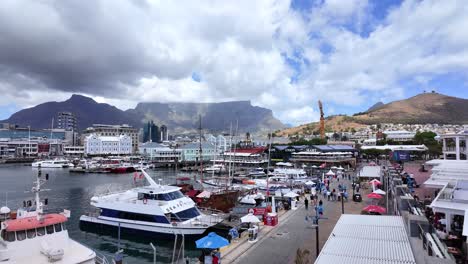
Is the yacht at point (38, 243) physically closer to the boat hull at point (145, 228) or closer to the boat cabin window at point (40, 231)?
the boat cabin window at point (40, 231)

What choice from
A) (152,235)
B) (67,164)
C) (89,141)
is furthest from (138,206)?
(89,141)

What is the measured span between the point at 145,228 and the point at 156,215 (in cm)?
157

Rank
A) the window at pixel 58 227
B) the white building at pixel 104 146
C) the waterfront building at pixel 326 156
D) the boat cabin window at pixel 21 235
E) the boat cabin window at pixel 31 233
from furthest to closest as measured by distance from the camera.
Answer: the white building at pixel 104 146
the waterfront building at pixel 326 156
the window at pixel 58 227
the boat cabin window at pixel 31 233
the boat cabin window at pixel 21 235

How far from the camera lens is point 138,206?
24.1 meters

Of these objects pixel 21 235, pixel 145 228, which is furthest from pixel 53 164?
pixel 21 235

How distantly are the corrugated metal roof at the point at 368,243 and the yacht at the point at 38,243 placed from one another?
38.2 feet

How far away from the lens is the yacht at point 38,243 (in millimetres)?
13758

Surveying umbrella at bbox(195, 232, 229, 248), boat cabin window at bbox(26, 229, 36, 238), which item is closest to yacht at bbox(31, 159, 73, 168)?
boat cabin window at bbox(26, 229, 36, 238)

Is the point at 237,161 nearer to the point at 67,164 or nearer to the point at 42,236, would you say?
the point at 67,164

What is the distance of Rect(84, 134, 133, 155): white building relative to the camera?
139 metres

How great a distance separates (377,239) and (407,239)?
37.3 inches

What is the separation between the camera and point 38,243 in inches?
571

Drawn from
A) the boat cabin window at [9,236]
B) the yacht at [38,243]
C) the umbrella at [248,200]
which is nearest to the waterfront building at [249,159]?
the umbrella at [248,200]

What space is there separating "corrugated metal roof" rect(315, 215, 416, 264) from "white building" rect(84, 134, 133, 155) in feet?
472
